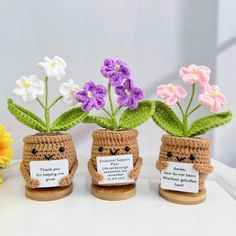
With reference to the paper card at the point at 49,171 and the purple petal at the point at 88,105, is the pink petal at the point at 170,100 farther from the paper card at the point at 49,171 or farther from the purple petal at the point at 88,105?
the paper card at the point at 49,171

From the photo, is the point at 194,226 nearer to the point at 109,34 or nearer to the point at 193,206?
the point at 193,206

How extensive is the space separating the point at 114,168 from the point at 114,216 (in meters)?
0.11

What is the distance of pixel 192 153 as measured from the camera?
0.60 meters

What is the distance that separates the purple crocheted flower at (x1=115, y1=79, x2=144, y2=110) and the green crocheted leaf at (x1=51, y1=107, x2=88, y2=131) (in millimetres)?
95

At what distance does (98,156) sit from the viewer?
0.63 meters

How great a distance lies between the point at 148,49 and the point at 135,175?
419 mm

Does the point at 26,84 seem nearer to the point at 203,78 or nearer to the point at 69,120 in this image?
the point at 69,120

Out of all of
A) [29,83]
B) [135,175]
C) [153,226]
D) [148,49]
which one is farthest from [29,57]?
[153,226]

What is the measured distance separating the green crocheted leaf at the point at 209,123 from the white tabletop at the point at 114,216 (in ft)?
0.56

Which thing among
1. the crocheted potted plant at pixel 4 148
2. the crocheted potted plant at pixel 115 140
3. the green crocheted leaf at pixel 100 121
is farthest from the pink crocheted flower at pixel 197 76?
the crocheted potted plant at pixel 4 148

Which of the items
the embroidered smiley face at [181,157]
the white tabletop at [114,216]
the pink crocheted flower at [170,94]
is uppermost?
the pink crocheted flower at [170,94]

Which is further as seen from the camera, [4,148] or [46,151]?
[4,148]

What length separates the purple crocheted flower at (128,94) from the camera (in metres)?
0.63

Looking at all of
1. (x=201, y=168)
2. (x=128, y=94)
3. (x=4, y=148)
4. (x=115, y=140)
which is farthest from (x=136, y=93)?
(x=4, y=148)
